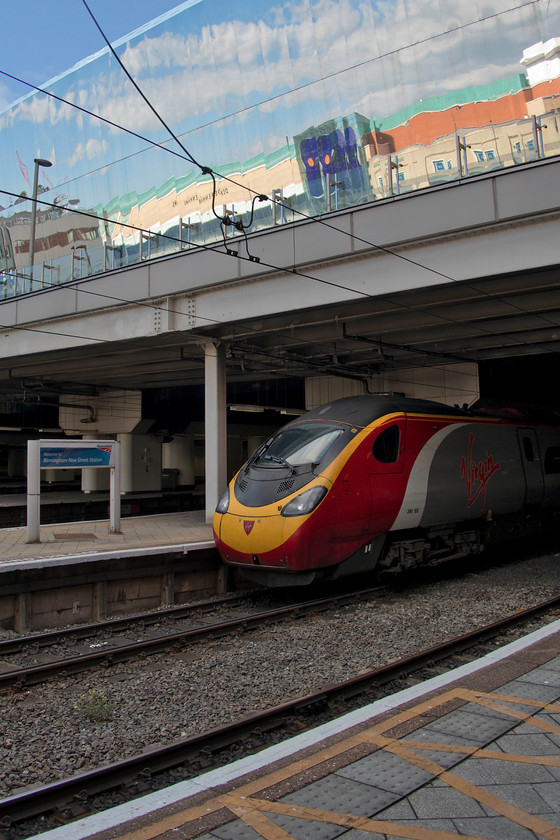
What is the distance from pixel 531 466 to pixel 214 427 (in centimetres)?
658

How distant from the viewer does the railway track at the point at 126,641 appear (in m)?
6.72

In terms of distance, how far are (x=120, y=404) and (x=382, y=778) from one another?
24.1 m

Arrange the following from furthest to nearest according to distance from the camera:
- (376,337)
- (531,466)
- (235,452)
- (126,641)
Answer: (235,452)
(376,337)
(531,466)
(126,641)

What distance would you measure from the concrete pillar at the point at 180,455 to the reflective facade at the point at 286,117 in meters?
16.1

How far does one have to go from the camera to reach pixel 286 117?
13.8 m

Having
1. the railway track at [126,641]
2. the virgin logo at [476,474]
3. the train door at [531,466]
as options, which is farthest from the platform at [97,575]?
the train door at [531,466]

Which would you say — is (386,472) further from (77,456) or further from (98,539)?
(77,456)

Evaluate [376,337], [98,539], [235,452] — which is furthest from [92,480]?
[376,337]

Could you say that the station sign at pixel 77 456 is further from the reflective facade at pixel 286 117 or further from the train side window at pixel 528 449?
the train side window at pixel 528 449

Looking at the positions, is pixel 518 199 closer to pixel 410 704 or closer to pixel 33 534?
pixel 410 704

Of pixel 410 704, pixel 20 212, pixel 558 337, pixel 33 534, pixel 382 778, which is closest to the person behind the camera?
pixel 382 778

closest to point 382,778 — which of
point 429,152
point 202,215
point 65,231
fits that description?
point 429,152

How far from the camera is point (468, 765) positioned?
3.66 metres

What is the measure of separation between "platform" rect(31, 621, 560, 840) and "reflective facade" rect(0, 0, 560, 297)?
6.42 metres
